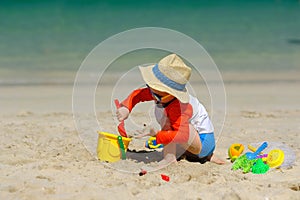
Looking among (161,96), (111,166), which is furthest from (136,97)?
(111,166)

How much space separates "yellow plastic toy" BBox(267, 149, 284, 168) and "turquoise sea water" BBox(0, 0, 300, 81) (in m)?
5.28

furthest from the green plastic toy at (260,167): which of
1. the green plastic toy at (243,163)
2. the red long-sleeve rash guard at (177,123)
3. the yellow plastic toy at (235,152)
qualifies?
the red long-sleeve rash guard at (177,123)

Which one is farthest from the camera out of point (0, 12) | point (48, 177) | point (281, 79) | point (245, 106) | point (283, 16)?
point (0, 12)

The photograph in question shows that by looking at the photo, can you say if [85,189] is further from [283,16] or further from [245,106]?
[283,16]

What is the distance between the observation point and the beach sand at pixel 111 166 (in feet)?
11.1

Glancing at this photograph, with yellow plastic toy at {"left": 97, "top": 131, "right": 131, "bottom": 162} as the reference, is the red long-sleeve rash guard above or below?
above

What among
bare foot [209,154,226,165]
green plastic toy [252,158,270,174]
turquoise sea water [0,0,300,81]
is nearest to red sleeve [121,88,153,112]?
bare foot [209,154,226,165]

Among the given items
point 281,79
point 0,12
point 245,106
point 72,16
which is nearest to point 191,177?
point 245,106

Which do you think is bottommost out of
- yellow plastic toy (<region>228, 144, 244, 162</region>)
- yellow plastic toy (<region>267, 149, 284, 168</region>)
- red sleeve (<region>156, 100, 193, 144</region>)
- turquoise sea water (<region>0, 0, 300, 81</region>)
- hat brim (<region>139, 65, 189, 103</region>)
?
turquoise sea water (<region>0, 0, 300, 81</region>)

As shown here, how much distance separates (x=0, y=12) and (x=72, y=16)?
2.75m

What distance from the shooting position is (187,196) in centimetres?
333

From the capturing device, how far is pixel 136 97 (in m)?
4.14

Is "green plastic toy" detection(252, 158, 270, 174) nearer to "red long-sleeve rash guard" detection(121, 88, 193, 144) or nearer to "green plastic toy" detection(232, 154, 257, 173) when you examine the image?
"green plastic toy" detection(232, 154, 257, 173)

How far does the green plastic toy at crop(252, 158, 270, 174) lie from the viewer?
3.82 meters
